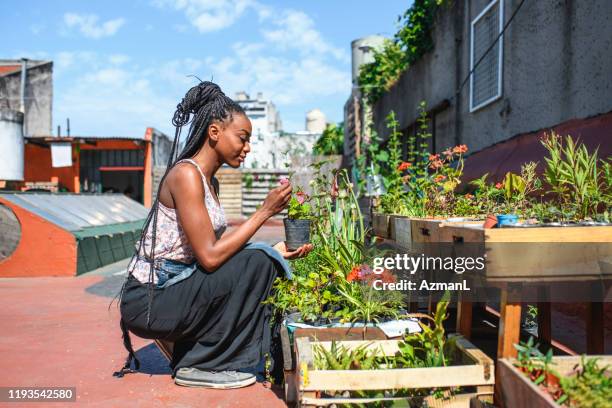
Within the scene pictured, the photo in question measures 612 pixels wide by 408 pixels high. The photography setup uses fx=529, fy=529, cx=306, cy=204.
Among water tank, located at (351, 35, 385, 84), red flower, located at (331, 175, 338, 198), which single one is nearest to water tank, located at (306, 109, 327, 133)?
water tank, located at (351, 35, 385, 84)

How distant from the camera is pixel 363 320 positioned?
262 centimetres

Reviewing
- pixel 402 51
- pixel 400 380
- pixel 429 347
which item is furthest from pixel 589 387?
pixel 402 51

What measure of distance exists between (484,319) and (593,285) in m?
1.18

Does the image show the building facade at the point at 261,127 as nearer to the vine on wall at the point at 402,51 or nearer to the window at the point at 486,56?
the vine on wall at the point at 402,51

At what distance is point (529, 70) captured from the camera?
572 centimetres

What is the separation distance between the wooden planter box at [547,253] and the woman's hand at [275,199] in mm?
1030

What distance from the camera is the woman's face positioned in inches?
107

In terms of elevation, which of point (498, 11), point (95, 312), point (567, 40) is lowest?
point (95, 312)

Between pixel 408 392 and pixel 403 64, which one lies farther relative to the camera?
pixel 403 64

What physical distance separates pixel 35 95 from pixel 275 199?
75.6 feet

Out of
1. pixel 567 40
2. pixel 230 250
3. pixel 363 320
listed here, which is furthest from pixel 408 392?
pixel 567 40

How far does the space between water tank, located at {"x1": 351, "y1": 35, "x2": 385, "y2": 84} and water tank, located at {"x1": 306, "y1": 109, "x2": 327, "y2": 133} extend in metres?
16.7

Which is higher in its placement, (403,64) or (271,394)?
(403,64)

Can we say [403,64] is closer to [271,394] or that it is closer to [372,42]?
[372,42]
